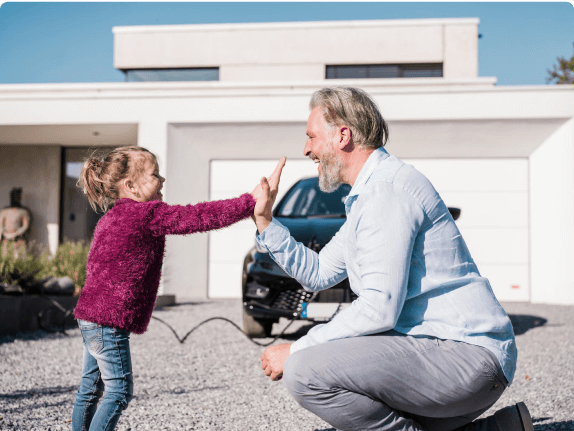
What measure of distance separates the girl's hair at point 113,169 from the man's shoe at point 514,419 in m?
1.74

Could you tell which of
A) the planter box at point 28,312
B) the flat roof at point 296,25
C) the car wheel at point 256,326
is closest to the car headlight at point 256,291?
the car wheel at point 256,326

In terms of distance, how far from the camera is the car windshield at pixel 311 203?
225 inches

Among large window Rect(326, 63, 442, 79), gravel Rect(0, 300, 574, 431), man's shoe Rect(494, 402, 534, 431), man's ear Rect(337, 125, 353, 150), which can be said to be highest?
large window Rect(326, 63, 442, 79)

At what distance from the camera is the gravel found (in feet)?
9.57

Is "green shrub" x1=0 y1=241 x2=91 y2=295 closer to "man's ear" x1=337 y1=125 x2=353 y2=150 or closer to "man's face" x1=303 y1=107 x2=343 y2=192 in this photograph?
"man's face" x1=303 y1=107 x2=343 y2=192

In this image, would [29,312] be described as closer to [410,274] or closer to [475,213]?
[410,274]

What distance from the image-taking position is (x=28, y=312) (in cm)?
601

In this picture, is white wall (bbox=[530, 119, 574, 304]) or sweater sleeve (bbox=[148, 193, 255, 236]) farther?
white wall (bbox=[530, 119, 574, 304])

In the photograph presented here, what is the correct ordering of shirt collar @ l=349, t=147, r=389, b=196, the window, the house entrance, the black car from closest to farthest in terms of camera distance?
1. shirt collar @ l=349, t=147, r=389, b=196
2. the black car
3. the house entrance
4. the window

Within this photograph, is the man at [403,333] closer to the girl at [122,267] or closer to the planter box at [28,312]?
the girl at [122,267]

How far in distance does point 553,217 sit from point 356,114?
893cm

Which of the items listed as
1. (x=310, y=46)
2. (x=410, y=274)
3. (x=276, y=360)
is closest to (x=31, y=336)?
(x=276, y=360)

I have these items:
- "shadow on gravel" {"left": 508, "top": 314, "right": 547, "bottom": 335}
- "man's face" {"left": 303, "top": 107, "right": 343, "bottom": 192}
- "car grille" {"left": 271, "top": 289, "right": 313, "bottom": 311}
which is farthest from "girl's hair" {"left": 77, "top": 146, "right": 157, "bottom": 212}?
"shadow on gravel" {"left": 508, "top": 314, "right": 547, "bottom": 335}

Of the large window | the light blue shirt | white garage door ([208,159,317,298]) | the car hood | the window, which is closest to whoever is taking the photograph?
the light blue shirt
